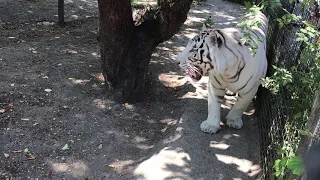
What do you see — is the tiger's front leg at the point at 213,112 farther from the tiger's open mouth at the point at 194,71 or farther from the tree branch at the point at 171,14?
the tree branch at the point at 171,14

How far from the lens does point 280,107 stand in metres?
3.49

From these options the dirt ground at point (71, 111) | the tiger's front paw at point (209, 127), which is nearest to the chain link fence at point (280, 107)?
the tiger's front paw at point (209, 127)

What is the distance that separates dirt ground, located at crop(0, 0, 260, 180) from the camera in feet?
12.9

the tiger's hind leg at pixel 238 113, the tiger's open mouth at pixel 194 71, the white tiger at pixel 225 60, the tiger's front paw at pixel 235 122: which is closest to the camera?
the white tiger at pixel 225 60

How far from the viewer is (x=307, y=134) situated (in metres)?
2.09

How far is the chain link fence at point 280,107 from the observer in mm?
2920

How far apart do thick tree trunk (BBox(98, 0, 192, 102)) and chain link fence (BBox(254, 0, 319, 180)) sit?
124 centimetres

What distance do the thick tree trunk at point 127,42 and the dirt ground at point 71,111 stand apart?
257mm

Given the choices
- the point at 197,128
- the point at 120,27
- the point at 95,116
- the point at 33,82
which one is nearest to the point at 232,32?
the point at 197,128

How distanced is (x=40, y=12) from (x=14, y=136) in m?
5.15

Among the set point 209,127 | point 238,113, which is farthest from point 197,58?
point 238,113

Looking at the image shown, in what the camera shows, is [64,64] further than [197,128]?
Yes

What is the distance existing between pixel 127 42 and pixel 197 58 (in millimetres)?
1636

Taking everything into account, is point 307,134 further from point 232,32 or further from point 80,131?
point 80,131
